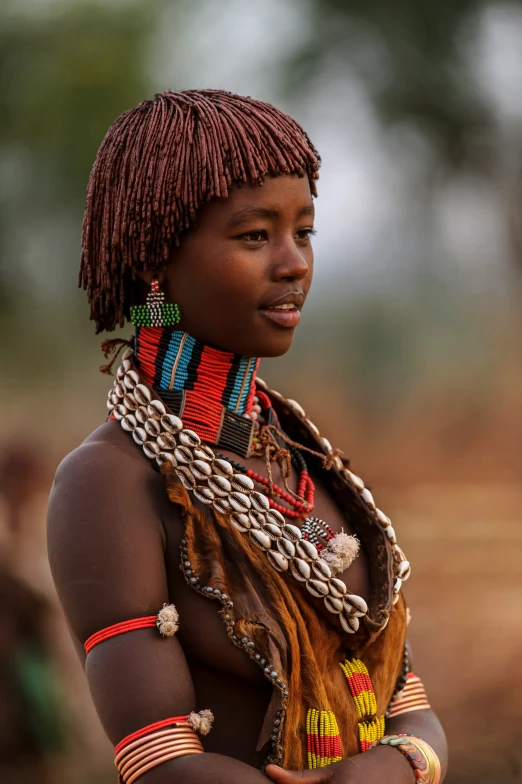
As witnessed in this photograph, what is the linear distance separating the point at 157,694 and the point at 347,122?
4.63m

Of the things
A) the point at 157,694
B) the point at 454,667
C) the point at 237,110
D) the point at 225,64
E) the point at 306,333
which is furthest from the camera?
the point at 306,333

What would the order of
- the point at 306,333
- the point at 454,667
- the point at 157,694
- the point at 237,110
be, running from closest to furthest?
the point at 157,694, the point at 237,110, the point at 454,667, the point at 306,333

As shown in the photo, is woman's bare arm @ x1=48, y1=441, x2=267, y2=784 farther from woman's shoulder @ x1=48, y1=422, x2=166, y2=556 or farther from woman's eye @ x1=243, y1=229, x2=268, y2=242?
woman's eye @ x1=243, y1=229, x2=268, y2=242

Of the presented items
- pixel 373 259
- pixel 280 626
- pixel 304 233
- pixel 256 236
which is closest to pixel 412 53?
pixel 373 259

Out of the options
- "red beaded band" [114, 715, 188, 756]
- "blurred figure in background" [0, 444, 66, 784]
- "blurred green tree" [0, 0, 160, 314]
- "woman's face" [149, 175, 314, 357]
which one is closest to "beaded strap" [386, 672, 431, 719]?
"red beaded band" [114, 715, 188, 756]

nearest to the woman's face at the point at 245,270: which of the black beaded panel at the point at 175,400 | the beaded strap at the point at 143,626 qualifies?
the black beaded panel at the point at 175,400

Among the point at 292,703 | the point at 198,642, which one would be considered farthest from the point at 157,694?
the point at 292,703

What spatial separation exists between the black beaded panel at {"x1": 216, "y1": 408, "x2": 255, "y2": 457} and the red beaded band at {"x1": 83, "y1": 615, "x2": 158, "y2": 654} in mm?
396

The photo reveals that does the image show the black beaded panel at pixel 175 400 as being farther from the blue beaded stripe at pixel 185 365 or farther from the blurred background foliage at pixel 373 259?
the blurred background foliage at pixel 373 259

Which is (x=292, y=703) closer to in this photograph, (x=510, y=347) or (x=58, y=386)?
Result: (x=58, y=386)

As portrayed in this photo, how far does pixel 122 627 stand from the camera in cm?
176

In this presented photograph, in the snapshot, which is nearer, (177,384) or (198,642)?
(198,642)

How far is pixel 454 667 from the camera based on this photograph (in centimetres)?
555

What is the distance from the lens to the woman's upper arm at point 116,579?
173cm
